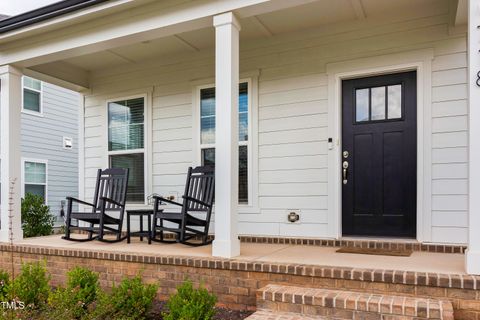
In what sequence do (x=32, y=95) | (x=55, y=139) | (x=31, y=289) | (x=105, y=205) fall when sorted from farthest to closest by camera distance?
(x=55, y=139)
(x=32, y=95)
(x=105, y=205)
(x=31, y=289)

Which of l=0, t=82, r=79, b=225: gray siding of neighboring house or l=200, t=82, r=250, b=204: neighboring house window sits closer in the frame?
l=200, t=82, r=250, b=204: neighboring house window

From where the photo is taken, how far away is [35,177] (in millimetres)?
8930

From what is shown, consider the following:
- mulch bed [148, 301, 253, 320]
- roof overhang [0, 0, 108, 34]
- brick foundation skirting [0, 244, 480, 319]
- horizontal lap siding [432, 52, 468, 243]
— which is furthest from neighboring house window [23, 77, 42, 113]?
horizontal lap siding [432, 52, 468, 243]

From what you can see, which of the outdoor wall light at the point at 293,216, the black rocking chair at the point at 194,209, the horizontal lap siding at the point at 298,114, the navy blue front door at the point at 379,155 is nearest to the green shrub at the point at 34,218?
the horizontal lap siding at the point at 298,114

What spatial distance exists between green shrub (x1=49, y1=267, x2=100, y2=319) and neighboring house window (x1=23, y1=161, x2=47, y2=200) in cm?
623

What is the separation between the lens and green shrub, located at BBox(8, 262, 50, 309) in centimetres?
Answer: 328

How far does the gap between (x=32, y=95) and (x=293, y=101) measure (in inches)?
271

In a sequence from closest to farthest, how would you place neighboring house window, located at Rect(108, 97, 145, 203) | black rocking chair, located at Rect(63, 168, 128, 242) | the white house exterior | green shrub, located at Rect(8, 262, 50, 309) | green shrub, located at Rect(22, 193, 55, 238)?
green shrub, located at Rect(8, 262, 50, 309)
the white house exterior
black rocking chair, located at Rect(63, 168, 128, 242)
neighboring house window, located at Rect(108, 97, 145, 203)
green shrub, located at Rect(22, 193, 55, 238)

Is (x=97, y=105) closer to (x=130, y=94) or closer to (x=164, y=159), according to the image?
(x=130, y=94)

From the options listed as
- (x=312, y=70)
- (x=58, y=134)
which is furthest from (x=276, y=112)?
(x=58, y=134)

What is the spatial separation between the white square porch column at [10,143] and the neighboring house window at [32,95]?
4281 millimetres

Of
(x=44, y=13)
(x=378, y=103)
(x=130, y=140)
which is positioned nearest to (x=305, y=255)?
(x=378, y=103)

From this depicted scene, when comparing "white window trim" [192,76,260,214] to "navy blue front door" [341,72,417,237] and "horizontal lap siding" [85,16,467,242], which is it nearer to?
"horizontal lap siding" [85,16,467,242]

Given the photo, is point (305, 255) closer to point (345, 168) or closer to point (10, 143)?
point (345, 168)
